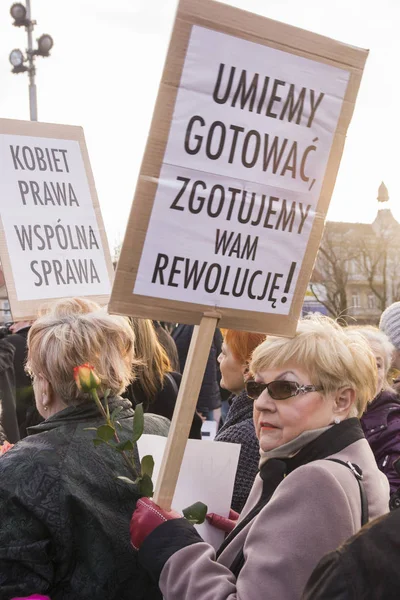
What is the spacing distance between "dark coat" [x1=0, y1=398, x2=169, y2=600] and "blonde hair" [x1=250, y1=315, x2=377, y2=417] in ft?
1.88

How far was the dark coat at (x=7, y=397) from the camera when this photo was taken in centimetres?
413

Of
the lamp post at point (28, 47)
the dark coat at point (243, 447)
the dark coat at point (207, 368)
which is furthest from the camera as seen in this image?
the lamp post at point (28, 47)

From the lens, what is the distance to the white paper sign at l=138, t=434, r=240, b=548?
7.88 ft

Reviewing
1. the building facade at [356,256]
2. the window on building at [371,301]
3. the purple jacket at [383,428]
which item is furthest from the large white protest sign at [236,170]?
the window on building at [371,301]

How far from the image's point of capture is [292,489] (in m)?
1.86

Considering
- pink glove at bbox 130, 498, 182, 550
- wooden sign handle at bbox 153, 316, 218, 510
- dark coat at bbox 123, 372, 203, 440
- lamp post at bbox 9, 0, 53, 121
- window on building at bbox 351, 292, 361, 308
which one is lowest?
window on building at bbox 351, 292, 361, 308

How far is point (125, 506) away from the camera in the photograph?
2.36 m

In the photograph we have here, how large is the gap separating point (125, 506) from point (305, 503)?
0.74m

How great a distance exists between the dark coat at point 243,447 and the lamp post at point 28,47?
37.9 ft

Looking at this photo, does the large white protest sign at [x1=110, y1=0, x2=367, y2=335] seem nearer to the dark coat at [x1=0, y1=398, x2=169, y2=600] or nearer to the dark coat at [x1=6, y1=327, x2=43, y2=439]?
the dark coat at [x1=0, y1=398, x2=169, y2=600]

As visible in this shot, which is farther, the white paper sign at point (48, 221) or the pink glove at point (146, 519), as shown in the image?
the white paper sign at point (48, 221)

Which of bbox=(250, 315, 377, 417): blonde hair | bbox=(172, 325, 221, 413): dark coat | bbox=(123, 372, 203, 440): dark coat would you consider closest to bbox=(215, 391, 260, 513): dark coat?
bbox=(250, 315, 377, 417): blonde hair

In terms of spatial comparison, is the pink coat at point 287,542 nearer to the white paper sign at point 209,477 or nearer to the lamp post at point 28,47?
the white paper sign at point 209,477

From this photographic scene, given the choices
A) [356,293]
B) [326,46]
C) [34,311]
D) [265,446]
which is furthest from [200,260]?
[356,293]
